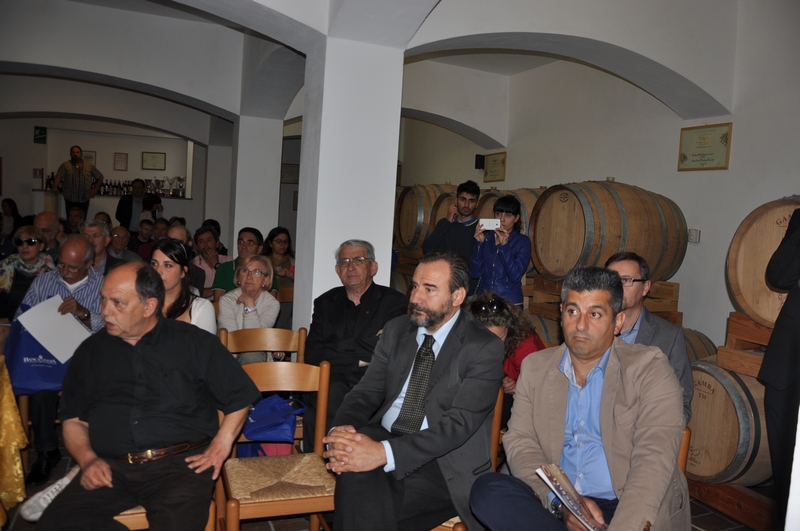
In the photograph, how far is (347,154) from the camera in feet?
12.2

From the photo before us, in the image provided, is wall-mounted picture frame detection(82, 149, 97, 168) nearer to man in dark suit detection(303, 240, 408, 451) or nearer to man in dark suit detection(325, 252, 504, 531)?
man in dark suit detection(303, 240, 408, 451)

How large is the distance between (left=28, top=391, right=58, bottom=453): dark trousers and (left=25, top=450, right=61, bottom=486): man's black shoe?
34 mm

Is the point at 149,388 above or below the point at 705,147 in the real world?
below

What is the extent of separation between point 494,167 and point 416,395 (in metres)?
6.02

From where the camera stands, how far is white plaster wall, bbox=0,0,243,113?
5613mm

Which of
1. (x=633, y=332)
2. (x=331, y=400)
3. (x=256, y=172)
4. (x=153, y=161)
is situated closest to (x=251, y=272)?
(x=331, y=400)

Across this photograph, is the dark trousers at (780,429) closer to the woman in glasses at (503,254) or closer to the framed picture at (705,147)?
the woman in glasses at (503,254)

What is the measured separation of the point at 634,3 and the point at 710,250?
2084mm

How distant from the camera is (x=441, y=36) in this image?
157 inches

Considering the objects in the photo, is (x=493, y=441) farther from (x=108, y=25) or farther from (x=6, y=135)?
(x=6, y=135)

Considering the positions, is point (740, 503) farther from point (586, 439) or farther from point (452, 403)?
point (452, 403)

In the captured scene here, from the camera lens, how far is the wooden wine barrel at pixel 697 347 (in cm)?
416

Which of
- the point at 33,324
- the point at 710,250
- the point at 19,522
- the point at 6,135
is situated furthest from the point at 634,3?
the point at 6,135

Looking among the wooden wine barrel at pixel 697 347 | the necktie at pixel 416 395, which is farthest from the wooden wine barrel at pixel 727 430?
the necktie at pixel 416 395
